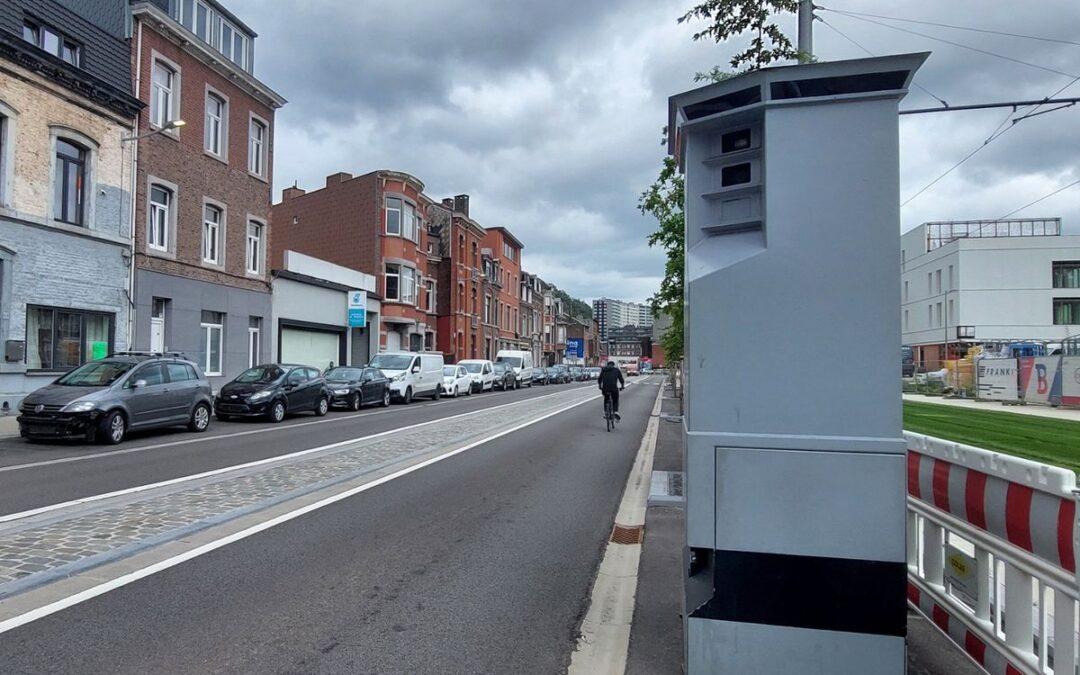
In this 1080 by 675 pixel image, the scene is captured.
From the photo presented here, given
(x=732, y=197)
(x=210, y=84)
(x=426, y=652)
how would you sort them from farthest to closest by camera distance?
(x=210, y=84), (x=426, y=652), (x=732, y=197)

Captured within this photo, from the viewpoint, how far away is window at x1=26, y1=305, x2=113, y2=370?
17125 mm

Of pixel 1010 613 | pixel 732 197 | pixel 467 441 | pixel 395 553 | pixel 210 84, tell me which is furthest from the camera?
pixel 210 84

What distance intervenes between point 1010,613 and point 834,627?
3.78 feet

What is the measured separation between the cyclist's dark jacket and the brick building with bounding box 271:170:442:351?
2264cm

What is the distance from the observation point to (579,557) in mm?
5770

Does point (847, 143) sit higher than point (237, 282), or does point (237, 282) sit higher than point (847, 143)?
point (237, 282)

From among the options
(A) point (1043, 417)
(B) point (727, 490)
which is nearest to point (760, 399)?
(B) point (727, 490)

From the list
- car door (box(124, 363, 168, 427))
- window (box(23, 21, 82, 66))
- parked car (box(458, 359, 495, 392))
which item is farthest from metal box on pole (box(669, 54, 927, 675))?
parked car (box(458, 359, 495, 392))

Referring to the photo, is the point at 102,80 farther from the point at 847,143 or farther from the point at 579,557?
the point at 847,143

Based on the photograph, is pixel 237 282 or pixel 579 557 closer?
pixel 579 557

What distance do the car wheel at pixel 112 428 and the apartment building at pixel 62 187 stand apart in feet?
18.9

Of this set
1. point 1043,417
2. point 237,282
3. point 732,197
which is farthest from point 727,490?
point 237,282

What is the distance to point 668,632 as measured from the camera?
4.07 metres

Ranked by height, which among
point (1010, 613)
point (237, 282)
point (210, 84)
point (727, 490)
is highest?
point (210, 84)
